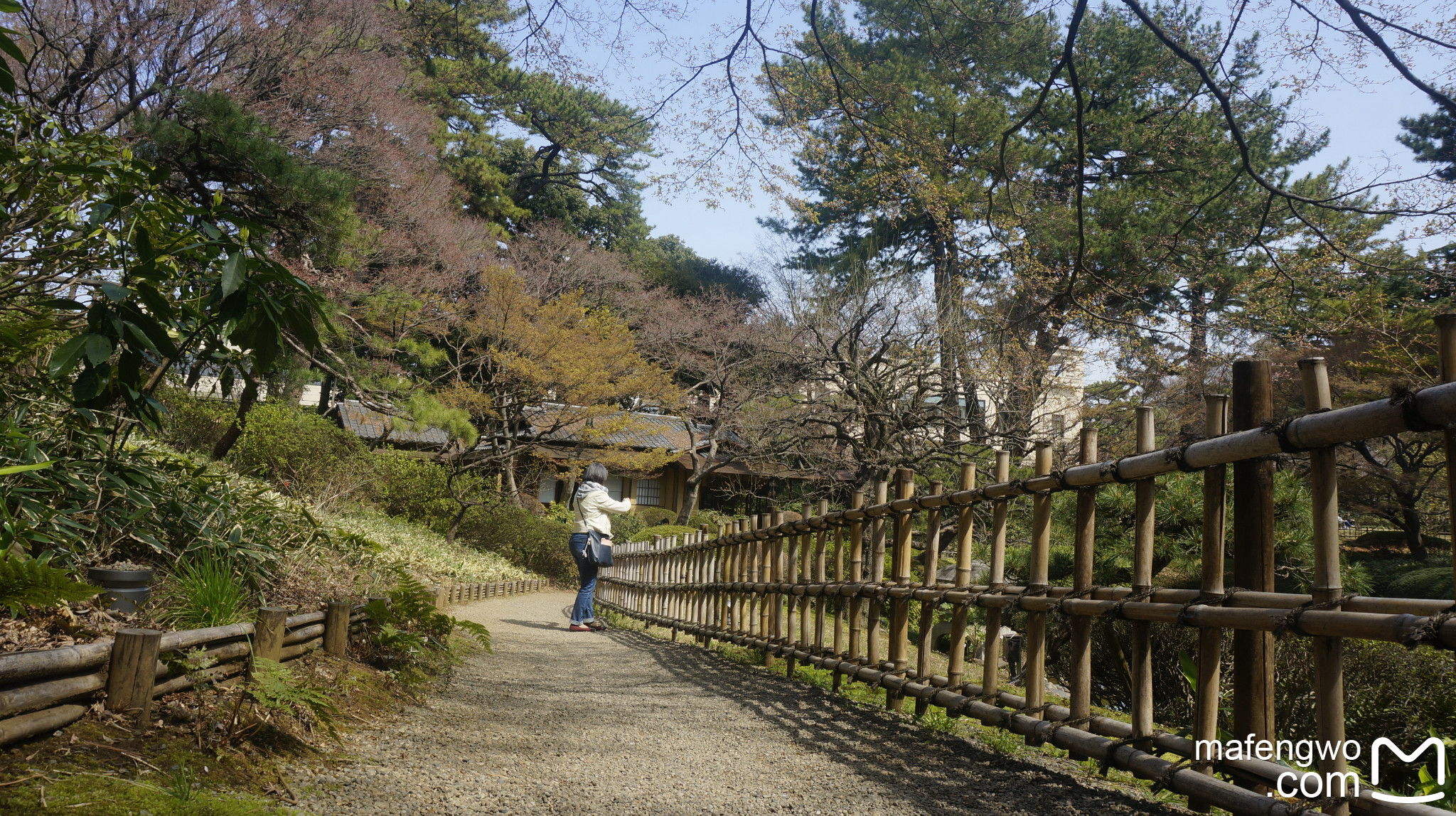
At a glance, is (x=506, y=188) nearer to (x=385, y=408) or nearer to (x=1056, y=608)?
(x=385, y=408)

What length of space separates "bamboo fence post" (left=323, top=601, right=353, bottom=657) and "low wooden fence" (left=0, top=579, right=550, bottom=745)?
1.14 feet

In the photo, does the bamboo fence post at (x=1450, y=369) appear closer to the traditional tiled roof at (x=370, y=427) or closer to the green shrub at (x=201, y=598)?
the green shrub at (x=201, y=598)

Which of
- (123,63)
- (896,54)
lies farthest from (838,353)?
(123,63)

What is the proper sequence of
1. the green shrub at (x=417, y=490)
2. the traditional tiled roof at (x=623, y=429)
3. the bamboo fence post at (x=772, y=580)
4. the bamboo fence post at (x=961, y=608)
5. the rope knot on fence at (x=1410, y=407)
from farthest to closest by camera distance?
the traditional tiled roof at (x=623, y=429) → the green shrub at (x=417, y=490) → the bamboo fence post at (x=772, y=580) → the bamboo fence post at (x=961, y=608) → the rope knot on fence at (x=1410, y=407)

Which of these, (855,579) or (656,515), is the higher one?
(656,515)

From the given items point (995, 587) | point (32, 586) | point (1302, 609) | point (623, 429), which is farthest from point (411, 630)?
point (623, 429)

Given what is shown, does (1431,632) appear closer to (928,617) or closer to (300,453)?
(928,617)

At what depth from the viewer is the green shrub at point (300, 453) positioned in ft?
35.2

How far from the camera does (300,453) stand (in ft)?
36.1

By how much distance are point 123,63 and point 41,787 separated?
10.1m

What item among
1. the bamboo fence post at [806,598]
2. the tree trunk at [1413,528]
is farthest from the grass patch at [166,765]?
the tree trunk at [1413,528]

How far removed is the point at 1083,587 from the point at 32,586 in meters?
3.03

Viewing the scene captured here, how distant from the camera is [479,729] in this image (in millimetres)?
3299

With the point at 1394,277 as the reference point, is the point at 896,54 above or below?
above
